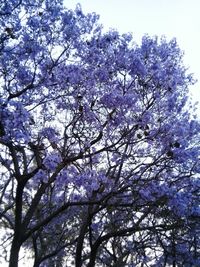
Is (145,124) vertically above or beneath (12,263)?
above

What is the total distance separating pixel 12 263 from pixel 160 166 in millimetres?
5202

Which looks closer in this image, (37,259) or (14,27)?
(14,27)

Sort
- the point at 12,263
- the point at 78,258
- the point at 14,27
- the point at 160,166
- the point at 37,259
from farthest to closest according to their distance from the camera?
the point at 37,259 < the point at 78,258 < the point at 160,166 < the point at 12,263 < the point at 14,27

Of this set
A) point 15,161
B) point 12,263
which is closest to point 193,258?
point 12,263

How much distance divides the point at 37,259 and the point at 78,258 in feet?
13.7

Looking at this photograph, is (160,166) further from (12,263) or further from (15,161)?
(12,263)

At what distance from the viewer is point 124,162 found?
11391 mm

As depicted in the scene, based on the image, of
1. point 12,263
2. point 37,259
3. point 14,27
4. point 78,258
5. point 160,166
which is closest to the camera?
point 14,27

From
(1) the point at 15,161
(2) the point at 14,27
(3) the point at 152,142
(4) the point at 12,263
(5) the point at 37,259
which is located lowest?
(4) the point at 12,263

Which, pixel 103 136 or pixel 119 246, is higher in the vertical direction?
pixel 103 136

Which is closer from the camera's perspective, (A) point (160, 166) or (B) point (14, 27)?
(B) point (14, 27)

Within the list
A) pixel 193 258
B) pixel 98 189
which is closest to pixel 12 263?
pixel 98 189

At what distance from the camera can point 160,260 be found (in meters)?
15.9

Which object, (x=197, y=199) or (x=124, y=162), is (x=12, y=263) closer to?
(x=124, y=162)
